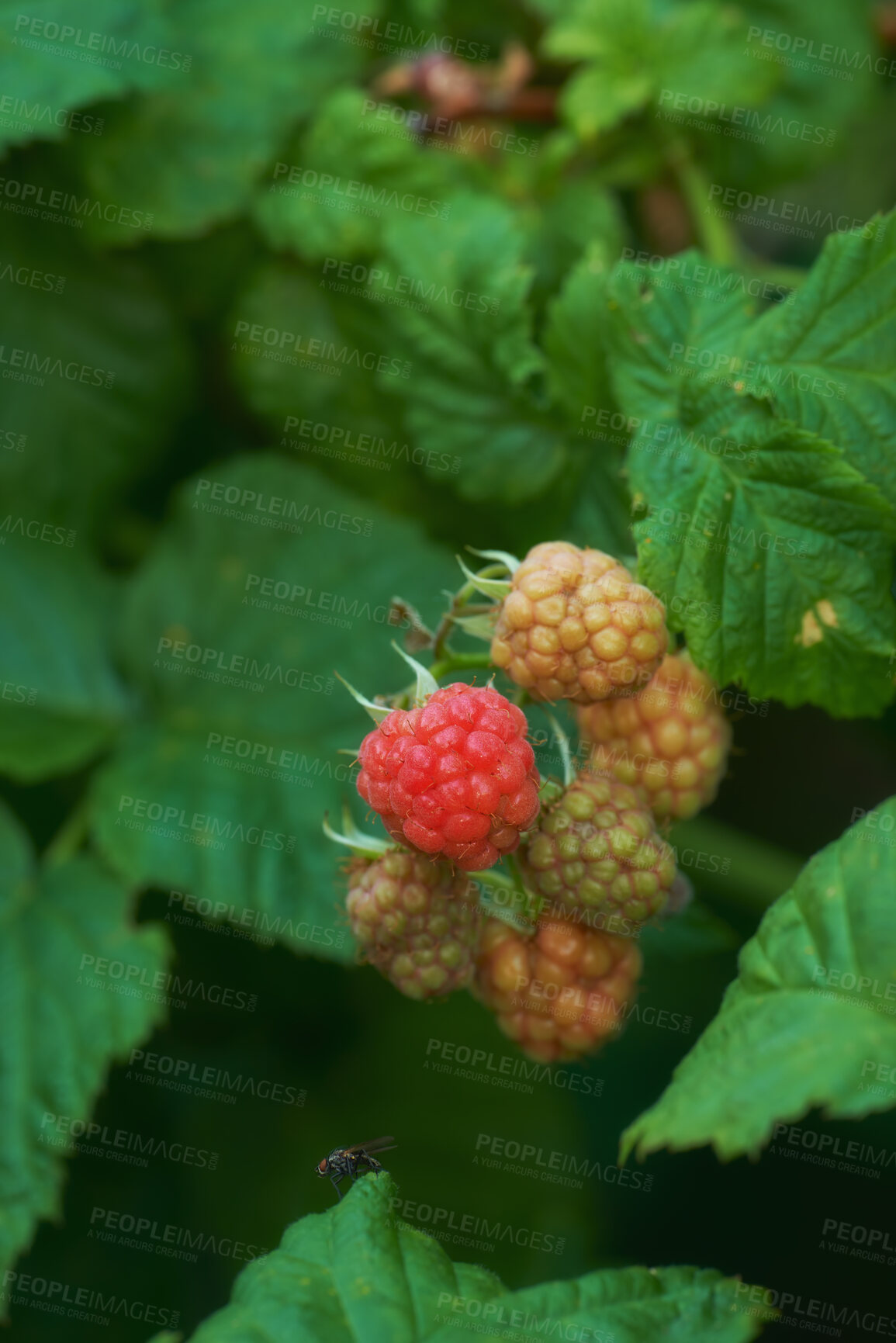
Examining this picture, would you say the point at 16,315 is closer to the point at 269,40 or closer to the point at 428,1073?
the point at 269,40

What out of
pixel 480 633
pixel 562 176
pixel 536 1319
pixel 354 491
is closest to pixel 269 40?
pixel 562 176

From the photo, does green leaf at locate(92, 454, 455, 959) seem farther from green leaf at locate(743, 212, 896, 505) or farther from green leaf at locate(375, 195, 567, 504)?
green leaf at locate(743, 212, 896, 505)

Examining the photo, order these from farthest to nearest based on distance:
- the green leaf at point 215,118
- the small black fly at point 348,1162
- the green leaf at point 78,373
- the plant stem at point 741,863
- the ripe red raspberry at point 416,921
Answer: the green leaf at point 78,373 < the green leaf at point 215,118 < the plant stem at point 741,863 < the small black fly at point 348,1162 < the ripe red raspberry at point 416,921

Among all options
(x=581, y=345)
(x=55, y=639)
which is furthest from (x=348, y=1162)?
(x=55, y=639)

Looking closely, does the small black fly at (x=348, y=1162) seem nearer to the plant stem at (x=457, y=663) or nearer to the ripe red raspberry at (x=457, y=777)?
the ripe red raspberry at (x=457, y=777)

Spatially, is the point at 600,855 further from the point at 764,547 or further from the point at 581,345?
the point at 581,345

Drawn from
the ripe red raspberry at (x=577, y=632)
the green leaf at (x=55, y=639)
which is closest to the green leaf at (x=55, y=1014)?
the green leaf at (x=55, y=639)
